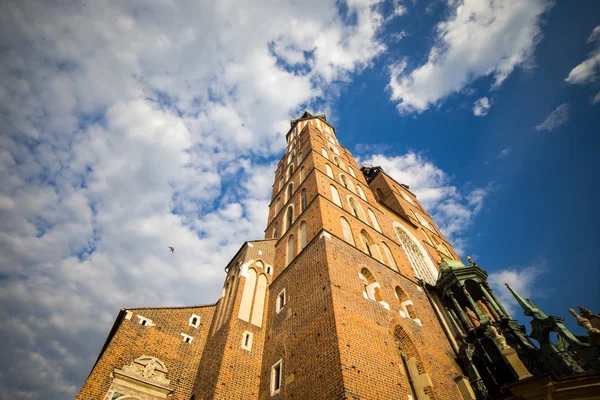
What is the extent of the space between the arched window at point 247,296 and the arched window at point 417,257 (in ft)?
29.4

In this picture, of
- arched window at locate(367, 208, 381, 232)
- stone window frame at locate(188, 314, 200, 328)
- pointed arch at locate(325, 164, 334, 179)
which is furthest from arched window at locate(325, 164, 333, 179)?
stone window frame at locate(188, 314, 200, 328)

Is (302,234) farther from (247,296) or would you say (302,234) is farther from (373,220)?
(373,220)

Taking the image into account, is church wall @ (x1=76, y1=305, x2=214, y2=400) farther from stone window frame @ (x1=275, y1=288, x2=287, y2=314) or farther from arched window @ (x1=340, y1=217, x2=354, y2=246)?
arched window @ (x1=340, y1=217, x2=354, y2=246)

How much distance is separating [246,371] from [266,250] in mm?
6245

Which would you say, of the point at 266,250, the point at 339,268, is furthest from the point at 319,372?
the point at 266,250

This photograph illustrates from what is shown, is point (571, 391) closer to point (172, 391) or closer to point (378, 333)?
Answer: point (378, 333)

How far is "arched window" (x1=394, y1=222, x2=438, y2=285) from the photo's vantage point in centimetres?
1645

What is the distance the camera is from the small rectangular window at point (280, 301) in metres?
11.9

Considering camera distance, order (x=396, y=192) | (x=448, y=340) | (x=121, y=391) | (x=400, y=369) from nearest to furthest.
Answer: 1. (x=400, y=369)
2. (x=121, y=391)
3. (x=448, y=340)
4. (x=396, y=192)

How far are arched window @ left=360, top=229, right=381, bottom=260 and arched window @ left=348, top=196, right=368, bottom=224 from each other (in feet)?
4.68

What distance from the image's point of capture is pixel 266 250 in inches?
611

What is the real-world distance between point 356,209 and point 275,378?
390 inches

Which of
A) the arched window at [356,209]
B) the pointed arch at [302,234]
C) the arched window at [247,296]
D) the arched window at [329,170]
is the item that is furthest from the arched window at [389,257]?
the arched window at [247,296]

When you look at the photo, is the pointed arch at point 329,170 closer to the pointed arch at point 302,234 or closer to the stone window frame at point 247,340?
the pointed arch at point 302,234
